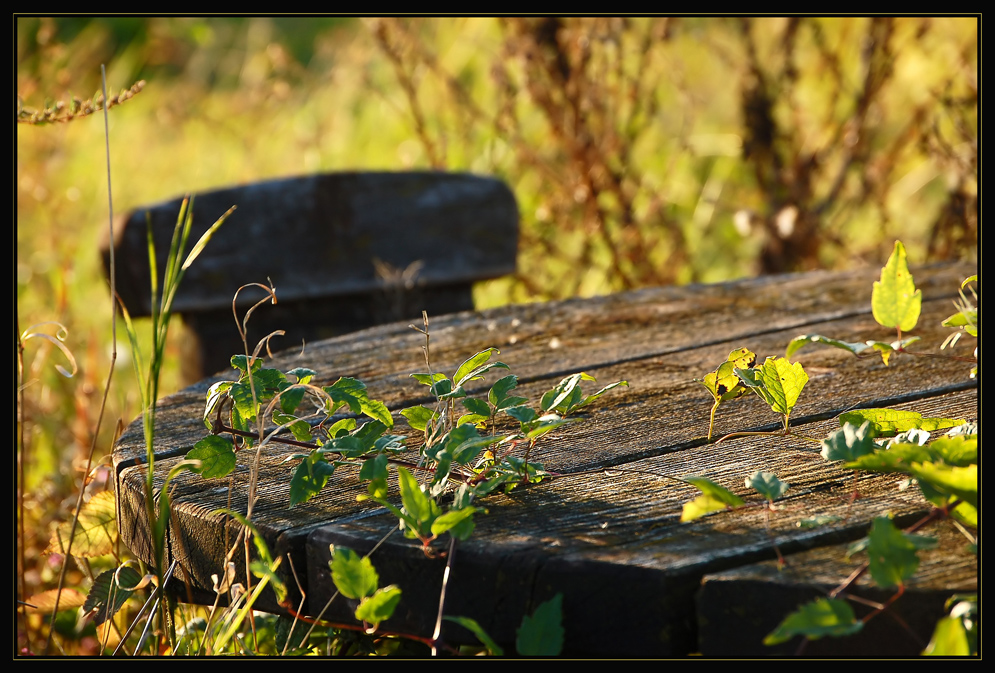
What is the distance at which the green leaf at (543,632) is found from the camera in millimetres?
796

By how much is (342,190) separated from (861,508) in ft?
5.23

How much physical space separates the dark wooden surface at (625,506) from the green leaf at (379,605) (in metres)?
0.04

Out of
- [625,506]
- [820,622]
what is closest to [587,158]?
[625,506]

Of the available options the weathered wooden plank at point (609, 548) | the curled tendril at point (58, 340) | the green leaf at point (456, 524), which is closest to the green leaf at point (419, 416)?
the weathered wooden plank at point (609, 548)

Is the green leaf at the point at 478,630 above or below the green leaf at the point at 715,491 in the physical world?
below

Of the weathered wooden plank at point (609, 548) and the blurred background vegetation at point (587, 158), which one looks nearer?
the weathered wooden plank at point (609, 548)

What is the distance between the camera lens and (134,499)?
108cm

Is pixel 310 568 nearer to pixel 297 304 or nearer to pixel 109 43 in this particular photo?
pixel 297 304

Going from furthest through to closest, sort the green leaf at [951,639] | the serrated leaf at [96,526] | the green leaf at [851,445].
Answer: the serrated leaf at [96,526]
the green leaf at [851,445]
the green leaf at [951,639]

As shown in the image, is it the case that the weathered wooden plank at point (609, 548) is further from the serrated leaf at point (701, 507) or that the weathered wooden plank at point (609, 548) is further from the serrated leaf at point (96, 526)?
the serrated leaf at point (96, 526)

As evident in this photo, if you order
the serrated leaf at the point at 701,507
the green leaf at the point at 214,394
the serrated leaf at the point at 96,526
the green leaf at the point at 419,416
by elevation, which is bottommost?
the serrated leaf at the point at 96,526

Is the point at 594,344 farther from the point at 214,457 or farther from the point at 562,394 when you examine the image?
the point at 214,457

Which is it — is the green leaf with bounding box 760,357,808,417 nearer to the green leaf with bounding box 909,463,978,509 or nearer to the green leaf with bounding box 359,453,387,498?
the green leaf with bounding box 909,463,978,509
